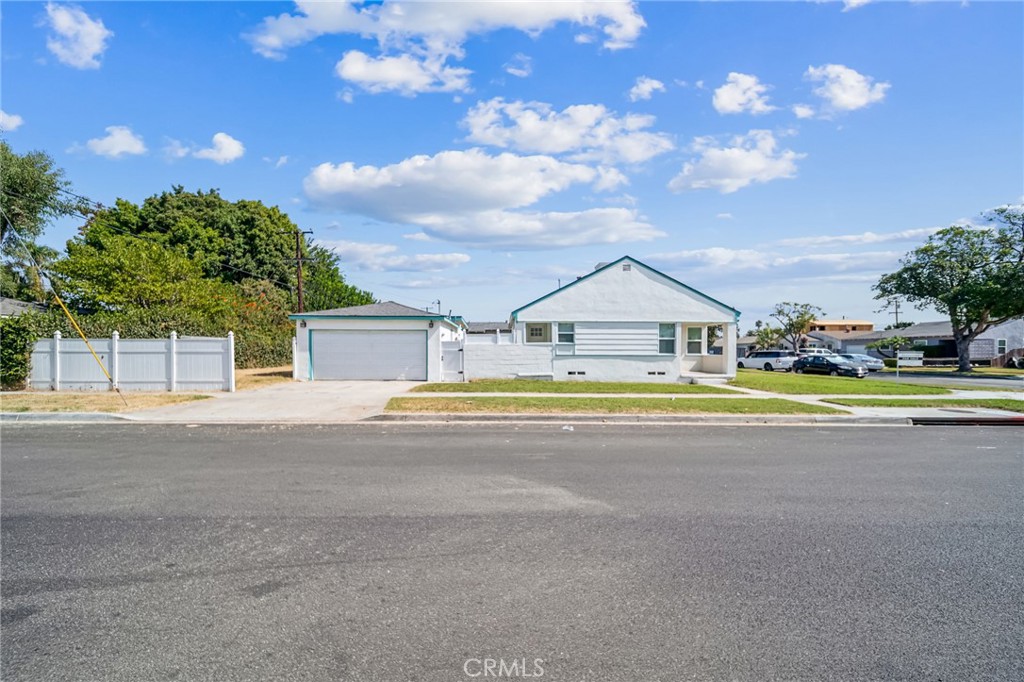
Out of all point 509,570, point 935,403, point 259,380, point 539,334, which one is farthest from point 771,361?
point 509,570

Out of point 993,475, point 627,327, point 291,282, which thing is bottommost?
point 993,475

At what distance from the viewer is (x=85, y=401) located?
1512cm

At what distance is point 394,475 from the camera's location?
731 cm

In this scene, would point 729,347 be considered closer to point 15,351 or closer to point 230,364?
point 230,364

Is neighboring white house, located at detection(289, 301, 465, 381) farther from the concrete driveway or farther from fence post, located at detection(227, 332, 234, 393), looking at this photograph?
fence post, located at detection(227, 332, 234, 393)

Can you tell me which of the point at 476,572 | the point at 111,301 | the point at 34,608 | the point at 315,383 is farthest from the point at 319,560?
the point at 111,301

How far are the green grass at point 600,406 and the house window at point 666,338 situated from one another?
8.49m

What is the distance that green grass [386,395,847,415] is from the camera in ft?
44.9

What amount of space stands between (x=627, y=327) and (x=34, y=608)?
2236cm

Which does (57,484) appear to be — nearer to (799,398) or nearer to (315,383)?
(315,383)

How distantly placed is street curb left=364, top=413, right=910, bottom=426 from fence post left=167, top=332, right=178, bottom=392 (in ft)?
31.4

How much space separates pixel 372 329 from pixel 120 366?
8.73 meters

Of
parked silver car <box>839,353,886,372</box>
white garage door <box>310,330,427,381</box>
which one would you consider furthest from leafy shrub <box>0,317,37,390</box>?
parked silver car <box>839,353,886,372</box>

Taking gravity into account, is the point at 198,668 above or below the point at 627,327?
below
